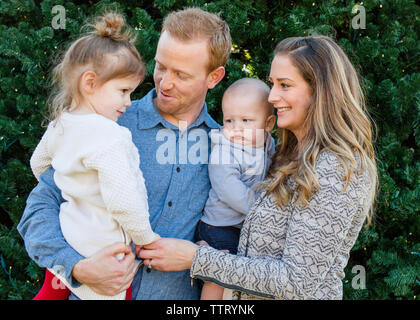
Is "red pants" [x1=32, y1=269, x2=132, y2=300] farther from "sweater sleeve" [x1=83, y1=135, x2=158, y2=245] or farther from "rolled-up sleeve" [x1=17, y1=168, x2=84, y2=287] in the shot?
"sweater sleeve" [x1=83, y1=135, x2=158, y2=245]

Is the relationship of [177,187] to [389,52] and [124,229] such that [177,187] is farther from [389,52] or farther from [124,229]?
[389,52]

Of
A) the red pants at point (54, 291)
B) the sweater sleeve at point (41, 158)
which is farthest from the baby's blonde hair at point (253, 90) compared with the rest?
the red pants at point (54, 291)

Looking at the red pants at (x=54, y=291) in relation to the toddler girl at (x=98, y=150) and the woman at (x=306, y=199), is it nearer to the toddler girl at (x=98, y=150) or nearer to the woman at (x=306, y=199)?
the toddler girl at (x=98, y=150)

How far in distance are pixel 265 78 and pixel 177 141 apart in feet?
2.94

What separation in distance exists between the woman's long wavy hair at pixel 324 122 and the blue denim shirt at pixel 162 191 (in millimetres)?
406

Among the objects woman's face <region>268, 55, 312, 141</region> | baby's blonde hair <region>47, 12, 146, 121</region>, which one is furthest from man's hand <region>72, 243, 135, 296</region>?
woman's face <region>268, 55, 312, 141</region>

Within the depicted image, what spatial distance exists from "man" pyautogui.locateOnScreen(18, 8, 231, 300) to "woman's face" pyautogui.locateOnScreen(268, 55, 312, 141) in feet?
1.45

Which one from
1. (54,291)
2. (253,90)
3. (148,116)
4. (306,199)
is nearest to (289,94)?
(253,90)

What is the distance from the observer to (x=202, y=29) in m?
2.41

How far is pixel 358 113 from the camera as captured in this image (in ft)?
6.90

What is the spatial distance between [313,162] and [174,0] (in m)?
1.47

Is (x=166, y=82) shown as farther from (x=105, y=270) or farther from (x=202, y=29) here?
(x=105, y=270)

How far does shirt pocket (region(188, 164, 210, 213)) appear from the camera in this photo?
2.37 m

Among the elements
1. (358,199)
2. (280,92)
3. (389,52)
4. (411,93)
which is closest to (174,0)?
(280,92)
